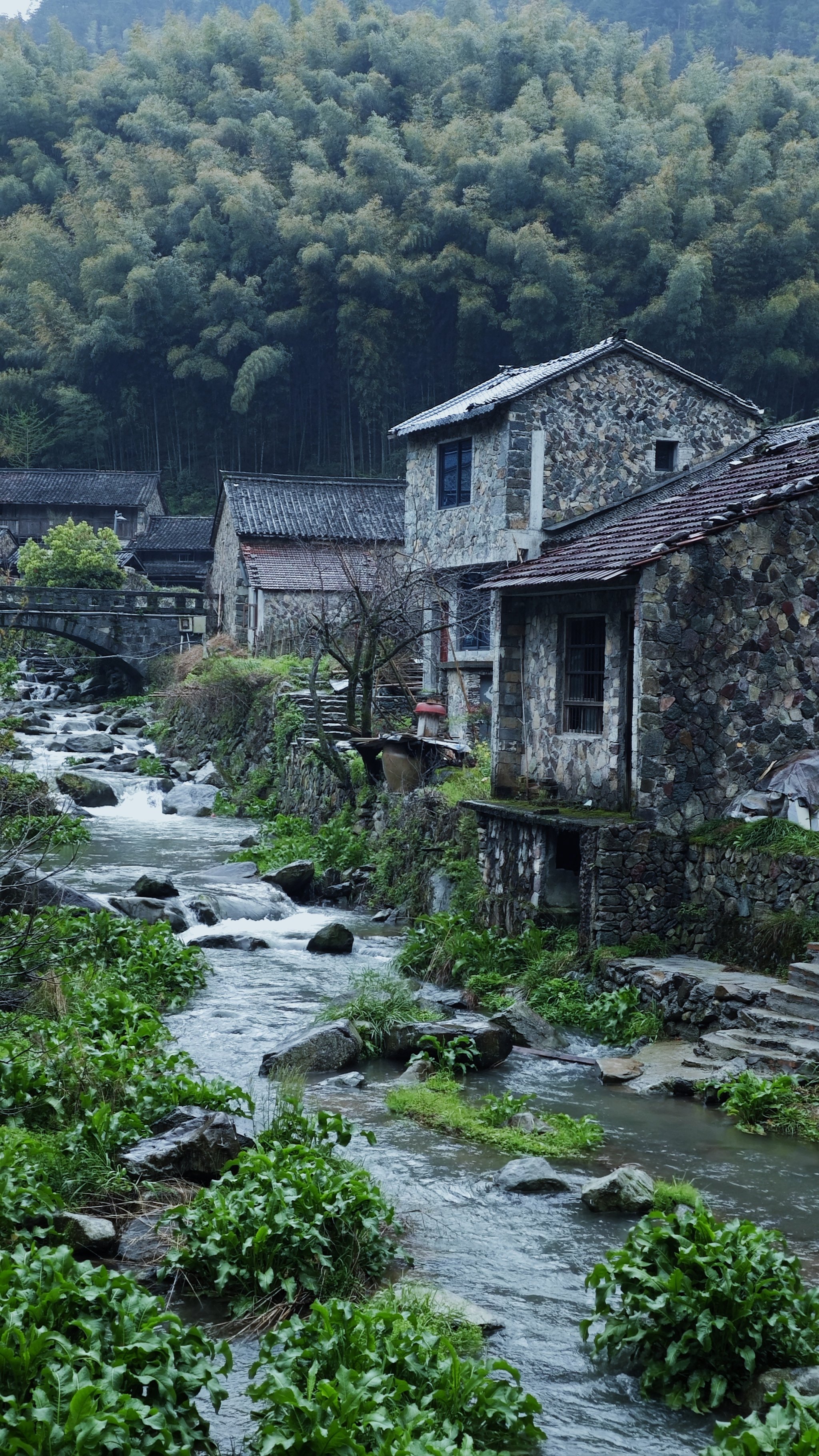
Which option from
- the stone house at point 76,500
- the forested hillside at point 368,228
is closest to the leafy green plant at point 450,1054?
the forested hillside at point 368,228

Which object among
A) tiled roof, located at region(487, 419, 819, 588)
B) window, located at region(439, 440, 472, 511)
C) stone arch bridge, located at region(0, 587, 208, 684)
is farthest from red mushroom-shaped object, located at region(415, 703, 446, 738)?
stone arch bridge, located at region(0, 587, 208, 684)

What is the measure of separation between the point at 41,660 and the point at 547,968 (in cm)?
3748

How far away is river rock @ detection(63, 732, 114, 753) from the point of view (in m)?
34.3

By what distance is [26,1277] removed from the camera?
262 inches

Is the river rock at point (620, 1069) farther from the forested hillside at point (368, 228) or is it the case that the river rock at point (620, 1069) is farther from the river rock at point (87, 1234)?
the forested hillside at point (368, 228)

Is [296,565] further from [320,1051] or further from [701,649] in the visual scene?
[320,1051]

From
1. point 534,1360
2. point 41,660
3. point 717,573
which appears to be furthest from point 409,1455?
point 41,660

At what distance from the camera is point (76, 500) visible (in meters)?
61.4

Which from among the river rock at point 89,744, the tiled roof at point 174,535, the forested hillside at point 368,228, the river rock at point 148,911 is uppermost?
the forested hillside at point 368,228

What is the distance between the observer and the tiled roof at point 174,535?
57.3 metres

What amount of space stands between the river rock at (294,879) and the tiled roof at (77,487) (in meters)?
43.2

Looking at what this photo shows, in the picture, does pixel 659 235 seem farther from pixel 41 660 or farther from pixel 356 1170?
pixel 356 1170

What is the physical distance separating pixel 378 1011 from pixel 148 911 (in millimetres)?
5346

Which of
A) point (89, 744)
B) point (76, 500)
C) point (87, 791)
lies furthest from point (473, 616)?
point (76, 500)
